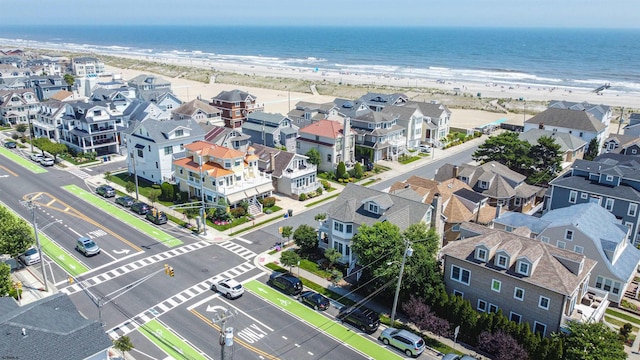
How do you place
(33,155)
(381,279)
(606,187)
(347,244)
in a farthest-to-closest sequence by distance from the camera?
(33,155) < (606,187) < (347,244) < (381,279)

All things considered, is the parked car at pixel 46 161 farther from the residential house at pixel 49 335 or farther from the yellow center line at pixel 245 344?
the residential house at pixel 49 335

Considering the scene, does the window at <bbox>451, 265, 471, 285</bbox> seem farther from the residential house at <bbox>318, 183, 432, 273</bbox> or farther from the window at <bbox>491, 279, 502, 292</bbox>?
the residential house at <bbox>318, 183, 432, 273</bbox>

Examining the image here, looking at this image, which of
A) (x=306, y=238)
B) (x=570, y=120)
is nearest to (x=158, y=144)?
(x=306, y=238)

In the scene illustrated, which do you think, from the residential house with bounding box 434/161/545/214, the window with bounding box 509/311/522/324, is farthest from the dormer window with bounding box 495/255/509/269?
the residential house with bounding box 434/161/545/214

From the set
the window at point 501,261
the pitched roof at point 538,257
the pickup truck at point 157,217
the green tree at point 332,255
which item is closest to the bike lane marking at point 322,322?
the green tree at point 332,255

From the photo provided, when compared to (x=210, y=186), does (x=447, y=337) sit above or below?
below

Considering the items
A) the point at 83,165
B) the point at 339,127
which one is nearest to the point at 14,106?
the point at 83,165

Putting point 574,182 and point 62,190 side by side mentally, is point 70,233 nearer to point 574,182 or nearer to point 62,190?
point 62,190
